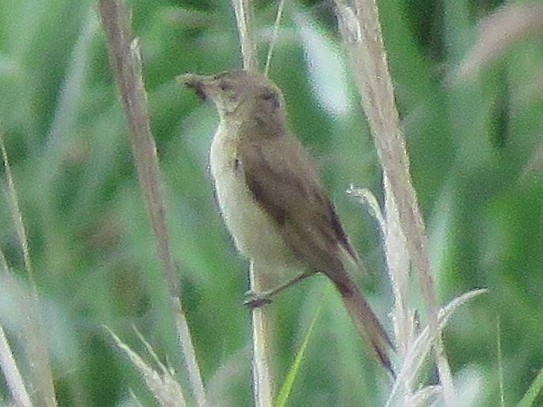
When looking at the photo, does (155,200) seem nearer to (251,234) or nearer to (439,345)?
(439,345)

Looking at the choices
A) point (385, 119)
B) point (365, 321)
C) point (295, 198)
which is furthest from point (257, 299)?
point (385, 119)

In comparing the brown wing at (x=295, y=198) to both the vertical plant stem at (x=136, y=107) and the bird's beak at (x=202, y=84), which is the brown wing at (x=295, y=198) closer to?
the bird's beak at (x=202, y=84)

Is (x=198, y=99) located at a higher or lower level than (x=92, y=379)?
A: higher

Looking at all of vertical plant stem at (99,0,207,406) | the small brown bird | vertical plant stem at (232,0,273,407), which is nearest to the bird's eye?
the small brown bird

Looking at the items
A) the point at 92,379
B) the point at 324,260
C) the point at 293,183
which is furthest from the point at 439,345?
the point at 92,379

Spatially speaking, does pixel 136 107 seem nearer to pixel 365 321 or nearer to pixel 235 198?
pixel 365 321

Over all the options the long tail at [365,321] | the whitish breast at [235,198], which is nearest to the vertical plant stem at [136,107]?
the long tail at [365,321]

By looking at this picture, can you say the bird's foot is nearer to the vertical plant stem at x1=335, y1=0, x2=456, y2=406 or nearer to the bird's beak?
the bird's beak

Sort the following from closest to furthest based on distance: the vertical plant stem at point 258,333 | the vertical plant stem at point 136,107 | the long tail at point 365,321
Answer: the vertical plant stem at point 136,107
the vertical plant stem at point 258,333
the long tail at point 365,321
